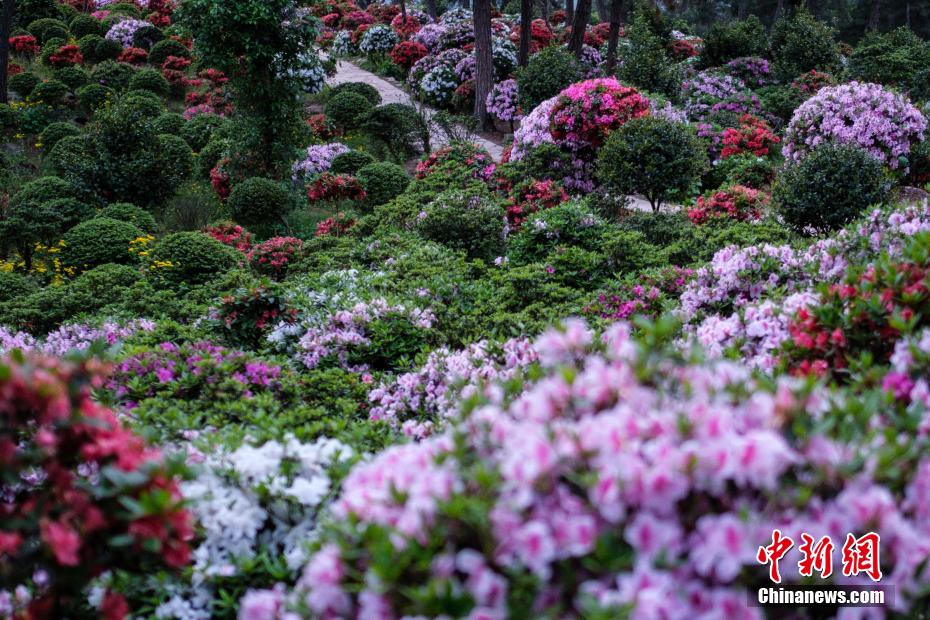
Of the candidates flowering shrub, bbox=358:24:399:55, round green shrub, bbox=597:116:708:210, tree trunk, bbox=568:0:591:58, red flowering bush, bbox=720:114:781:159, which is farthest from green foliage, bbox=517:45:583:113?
flowering shrub, bbox=358:24:399:55

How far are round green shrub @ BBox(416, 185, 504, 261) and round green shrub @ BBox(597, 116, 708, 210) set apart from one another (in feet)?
6.38

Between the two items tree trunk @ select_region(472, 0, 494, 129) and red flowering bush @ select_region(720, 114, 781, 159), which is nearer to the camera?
red flowering bush @ select_region(720, 114, 781, 159)

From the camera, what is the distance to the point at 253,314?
6176mm

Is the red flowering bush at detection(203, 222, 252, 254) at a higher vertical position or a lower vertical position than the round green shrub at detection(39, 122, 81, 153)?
lower

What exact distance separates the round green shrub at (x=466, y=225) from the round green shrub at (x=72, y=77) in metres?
14.9

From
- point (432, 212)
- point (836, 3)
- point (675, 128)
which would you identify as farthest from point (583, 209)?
point (836, 3)

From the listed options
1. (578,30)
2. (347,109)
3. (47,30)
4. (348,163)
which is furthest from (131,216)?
(47,30)

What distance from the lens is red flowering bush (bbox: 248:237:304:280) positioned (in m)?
9.20

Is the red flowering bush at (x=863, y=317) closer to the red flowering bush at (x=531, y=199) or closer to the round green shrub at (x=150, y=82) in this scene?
the red flowering bush at (x=531, y=199)

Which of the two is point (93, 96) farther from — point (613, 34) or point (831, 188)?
point (831, 188)

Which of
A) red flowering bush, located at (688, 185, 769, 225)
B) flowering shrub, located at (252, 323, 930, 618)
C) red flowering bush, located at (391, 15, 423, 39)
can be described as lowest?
red flowering bush, located at (688, 185, 769, 225)

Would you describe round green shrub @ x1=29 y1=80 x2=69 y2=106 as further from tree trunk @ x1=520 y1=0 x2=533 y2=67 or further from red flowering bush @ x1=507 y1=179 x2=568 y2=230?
red flowering bush @ x1=507 y1=179 x2=568 y2=230

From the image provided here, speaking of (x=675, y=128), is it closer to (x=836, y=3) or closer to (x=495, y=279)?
(x=495, y=279)

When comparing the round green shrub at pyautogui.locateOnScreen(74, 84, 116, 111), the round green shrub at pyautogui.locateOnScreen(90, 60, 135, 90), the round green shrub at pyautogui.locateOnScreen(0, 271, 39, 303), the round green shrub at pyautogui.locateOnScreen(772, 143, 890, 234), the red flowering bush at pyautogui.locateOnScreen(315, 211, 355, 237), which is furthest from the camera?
the round green shrub at pyautogui.locateOnScreen(90, 60, 135, 90)
